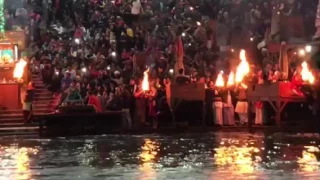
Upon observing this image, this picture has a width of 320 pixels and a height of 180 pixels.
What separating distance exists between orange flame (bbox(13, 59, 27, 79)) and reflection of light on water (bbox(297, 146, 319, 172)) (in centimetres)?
1410

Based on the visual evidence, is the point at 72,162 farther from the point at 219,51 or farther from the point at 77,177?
the point at 219,51

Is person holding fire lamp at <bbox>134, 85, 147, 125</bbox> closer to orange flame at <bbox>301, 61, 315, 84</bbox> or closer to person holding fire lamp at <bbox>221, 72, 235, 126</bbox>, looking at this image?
person holding fire lamp at <bbox>221, 72, 235, 126</bbox>

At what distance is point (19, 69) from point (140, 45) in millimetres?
5580

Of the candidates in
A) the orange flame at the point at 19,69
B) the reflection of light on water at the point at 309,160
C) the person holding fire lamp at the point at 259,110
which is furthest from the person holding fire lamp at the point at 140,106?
the reflection of light on water at the point at 309,160

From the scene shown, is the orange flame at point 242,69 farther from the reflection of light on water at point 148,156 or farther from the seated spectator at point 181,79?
the reflection of light on water at point 148,156

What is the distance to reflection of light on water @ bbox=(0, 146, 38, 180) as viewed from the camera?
40.8ft

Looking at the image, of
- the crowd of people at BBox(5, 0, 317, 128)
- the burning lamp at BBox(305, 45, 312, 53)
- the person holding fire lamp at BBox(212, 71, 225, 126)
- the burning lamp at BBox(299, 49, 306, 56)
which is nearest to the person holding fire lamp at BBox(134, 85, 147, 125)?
the crowd of people at BBox(5, 0, 317, 128)

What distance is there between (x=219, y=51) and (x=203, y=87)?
5.70 meters

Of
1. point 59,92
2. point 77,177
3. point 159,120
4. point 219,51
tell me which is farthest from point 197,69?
point 77,177

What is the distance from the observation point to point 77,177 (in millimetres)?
11984

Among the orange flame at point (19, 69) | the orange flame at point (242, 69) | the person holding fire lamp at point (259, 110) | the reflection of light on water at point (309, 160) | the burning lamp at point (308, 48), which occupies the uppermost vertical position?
the burning lamp at point (308, 48)

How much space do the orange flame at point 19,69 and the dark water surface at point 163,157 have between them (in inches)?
275

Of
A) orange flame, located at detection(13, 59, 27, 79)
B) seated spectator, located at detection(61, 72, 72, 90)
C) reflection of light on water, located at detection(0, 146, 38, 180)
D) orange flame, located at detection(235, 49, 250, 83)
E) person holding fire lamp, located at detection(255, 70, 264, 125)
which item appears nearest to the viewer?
reflection of light on water, located at detection(0, 146, 38, 180)

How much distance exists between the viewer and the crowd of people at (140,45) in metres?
23.3
